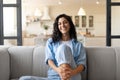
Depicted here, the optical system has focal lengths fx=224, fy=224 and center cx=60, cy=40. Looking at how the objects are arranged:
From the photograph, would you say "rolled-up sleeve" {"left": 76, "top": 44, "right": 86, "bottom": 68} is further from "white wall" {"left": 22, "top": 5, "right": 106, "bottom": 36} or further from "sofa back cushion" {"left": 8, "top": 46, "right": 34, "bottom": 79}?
"white wall" {"left": 22, "top": 5, "right": 106, "bottom": 36}

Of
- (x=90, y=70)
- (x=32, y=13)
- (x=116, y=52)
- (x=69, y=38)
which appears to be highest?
(x=32, y=13)

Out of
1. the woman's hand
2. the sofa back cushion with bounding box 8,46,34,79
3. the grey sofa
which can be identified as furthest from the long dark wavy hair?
the woman's hand

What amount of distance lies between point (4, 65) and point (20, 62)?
0.60 ft

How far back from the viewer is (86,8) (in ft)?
32.9

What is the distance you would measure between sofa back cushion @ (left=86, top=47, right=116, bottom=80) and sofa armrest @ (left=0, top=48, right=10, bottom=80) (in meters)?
0.90

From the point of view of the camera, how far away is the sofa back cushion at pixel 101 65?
2467 mm

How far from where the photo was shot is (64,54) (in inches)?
83.3

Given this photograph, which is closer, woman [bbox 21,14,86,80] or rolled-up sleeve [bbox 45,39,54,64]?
woman [bbox 21,14,86,80]

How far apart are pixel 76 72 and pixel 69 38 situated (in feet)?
1.62

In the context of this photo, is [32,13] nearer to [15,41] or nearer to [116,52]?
[15,41]

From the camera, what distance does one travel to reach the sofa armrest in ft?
7.98

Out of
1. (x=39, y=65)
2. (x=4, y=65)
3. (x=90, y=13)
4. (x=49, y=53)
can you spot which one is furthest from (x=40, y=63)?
(x=90, y=13)

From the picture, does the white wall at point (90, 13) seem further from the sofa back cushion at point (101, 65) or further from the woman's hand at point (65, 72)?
the woman's hand at point (65, 72)

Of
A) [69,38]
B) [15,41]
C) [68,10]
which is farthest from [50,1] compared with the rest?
[69,38]
